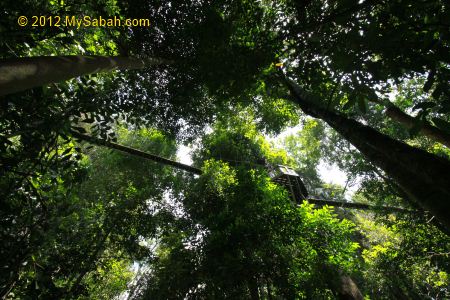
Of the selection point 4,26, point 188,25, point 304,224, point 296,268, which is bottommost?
point 4,26

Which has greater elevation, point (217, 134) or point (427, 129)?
point (217, 134)

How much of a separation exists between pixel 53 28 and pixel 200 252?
6872mm

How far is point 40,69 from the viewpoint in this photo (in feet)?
8.87

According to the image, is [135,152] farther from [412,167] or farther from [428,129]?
[428,129]

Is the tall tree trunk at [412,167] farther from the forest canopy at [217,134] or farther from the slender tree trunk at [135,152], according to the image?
the slender tree trunk at [135,152]

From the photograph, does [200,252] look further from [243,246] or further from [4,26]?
[4,26]

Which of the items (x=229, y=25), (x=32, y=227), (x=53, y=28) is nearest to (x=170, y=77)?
(x=229, y=25)

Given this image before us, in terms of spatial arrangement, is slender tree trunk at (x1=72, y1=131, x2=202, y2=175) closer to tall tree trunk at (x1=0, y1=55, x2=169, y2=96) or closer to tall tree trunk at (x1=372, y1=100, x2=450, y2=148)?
tall tree trunk at (x1=0, y1=55, x2=169, y2=96)

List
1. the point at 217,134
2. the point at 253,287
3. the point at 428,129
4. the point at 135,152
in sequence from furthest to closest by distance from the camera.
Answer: the point at 217,134 → the point at 135,152 → the point at 253,287 → the point at 428,129

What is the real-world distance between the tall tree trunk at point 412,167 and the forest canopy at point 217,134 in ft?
0.06

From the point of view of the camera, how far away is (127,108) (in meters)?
5.32

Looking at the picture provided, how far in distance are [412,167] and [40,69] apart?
3932 millimetres

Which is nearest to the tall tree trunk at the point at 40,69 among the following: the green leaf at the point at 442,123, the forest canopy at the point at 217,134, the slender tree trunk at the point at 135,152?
the forest canopy at the point at 217,134

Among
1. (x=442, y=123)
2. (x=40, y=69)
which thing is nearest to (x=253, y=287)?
(x=442, y=123)
